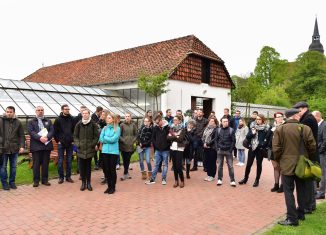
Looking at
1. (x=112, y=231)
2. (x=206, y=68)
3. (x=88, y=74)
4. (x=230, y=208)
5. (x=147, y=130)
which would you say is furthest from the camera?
(x=88, y=74)

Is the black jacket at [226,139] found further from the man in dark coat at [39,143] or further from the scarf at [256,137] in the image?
the man in dark coat at [39,143]

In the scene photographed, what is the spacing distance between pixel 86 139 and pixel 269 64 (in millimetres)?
45740

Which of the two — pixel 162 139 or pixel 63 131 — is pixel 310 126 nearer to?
pixel 162 139

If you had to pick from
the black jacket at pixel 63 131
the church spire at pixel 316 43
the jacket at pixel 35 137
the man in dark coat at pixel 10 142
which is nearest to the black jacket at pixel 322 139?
the black jacket at pixel 63 131

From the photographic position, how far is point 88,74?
2378 cm

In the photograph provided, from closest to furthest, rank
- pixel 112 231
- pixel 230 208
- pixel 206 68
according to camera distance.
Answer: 1. pixel 112 231
2. pixel 230 208
3. pixel 206 68

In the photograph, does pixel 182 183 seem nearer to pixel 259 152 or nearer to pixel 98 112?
pixel 259 152

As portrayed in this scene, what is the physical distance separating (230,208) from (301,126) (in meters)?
2.05

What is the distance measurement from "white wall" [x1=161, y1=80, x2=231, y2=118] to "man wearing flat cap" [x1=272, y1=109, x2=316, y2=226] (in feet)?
41.6

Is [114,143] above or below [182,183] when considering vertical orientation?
above

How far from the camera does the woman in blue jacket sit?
657 centimetres

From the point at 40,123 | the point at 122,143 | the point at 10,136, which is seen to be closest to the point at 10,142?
the point at 10,136

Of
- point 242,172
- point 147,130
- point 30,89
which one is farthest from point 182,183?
point 30,89

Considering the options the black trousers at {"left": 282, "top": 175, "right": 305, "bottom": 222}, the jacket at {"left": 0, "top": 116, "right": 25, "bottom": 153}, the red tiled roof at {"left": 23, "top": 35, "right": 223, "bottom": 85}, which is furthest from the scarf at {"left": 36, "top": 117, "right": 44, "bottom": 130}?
the red tiled roof at {"left": 23, "top": 35, "right": 223, "bottom": 85}
